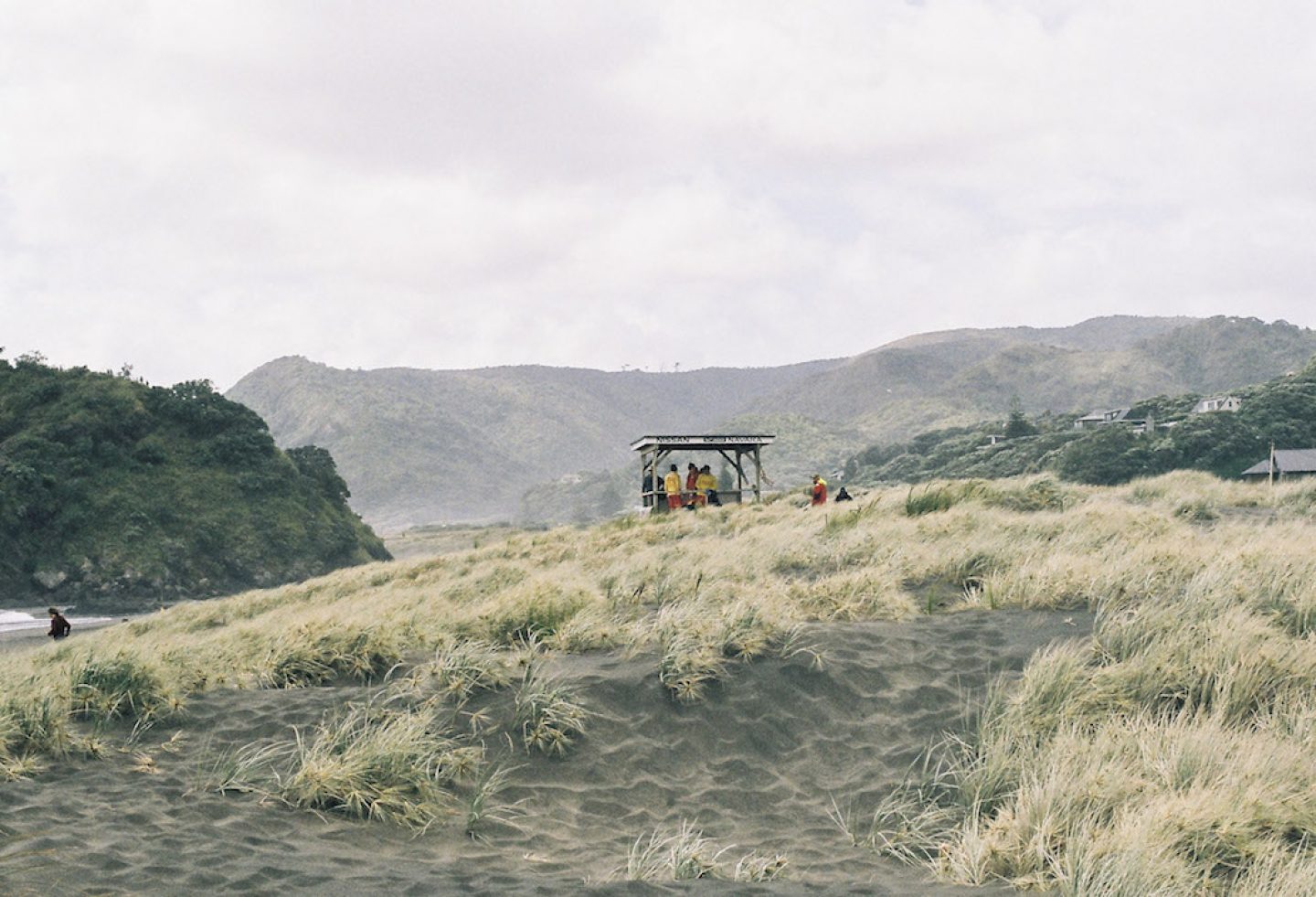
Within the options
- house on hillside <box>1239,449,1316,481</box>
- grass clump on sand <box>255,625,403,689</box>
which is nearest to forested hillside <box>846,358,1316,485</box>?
house on hillside <box>1239,449,1316,481</box>

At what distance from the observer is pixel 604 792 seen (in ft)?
24.8

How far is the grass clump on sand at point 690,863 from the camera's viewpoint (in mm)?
5988

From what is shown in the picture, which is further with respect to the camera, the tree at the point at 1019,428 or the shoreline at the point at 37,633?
the tree at the point at 1019,428

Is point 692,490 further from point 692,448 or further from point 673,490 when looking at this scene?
point 692,448

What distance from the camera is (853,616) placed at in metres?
11.1

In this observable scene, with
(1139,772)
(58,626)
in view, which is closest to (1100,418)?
(58,626)

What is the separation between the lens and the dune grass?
6.11 meters

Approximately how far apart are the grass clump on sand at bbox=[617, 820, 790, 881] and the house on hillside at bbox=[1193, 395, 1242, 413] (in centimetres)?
10535

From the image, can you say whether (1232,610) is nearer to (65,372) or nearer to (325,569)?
(325,569)

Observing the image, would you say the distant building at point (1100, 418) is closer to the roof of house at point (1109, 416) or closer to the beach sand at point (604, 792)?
the roof of house at point (1109, 416)

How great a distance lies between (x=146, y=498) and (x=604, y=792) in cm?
6242

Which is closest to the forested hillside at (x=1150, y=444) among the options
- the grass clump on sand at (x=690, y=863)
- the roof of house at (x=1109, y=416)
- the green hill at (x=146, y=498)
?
the roof of house at (x=1109, y=416)

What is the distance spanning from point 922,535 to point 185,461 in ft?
203

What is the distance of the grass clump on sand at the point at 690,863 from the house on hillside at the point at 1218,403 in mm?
105347
